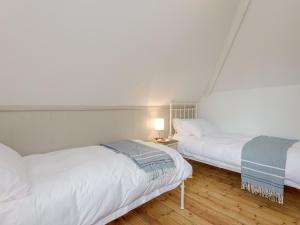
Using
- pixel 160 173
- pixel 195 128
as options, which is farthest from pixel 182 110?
pixel 160 173

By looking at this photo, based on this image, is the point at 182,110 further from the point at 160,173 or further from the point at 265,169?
the point at 160,173

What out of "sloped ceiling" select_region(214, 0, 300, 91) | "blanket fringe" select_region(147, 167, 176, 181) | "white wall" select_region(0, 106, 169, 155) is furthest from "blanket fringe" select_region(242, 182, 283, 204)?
"sloped ceiling" select_region(214, 0, 300, 91)

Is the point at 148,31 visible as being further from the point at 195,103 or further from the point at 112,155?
the point at 195,103

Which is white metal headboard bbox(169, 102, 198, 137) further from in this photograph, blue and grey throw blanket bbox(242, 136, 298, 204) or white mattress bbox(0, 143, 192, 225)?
white mattress bbox(0, 143, 192, 225)

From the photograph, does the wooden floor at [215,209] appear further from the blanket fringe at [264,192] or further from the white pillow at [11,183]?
the white pillow at [11,183]

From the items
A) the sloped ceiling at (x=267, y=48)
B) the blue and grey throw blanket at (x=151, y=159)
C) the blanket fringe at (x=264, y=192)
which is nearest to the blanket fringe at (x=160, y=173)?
the blue and grey throw blanket at (x=151, y=159)

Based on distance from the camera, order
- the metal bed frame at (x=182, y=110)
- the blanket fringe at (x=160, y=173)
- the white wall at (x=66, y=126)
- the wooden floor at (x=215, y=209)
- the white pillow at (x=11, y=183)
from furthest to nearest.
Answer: the metal bed frame at (x=182, y=110) → the white wall at (x=66, y=126) → the wooden floor at (x=215, y=209) → the blanket fringe at (x=160, y=173) → the white pillow at (x=11, y=183)

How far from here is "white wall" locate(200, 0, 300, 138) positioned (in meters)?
2.28

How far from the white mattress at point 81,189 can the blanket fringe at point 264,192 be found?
967 mm

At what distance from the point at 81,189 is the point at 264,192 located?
79.0 inches

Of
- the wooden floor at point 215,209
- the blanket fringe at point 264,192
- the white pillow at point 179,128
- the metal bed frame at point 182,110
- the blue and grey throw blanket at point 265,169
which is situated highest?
the metal bed frame at point 182,110

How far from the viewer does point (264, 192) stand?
2166 millimetres

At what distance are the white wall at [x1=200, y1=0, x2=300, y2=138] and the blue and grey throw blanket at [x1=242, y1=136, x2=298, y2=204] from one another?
82 cm

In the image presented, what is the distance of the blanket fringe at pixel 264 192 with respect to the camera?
6.80ft
